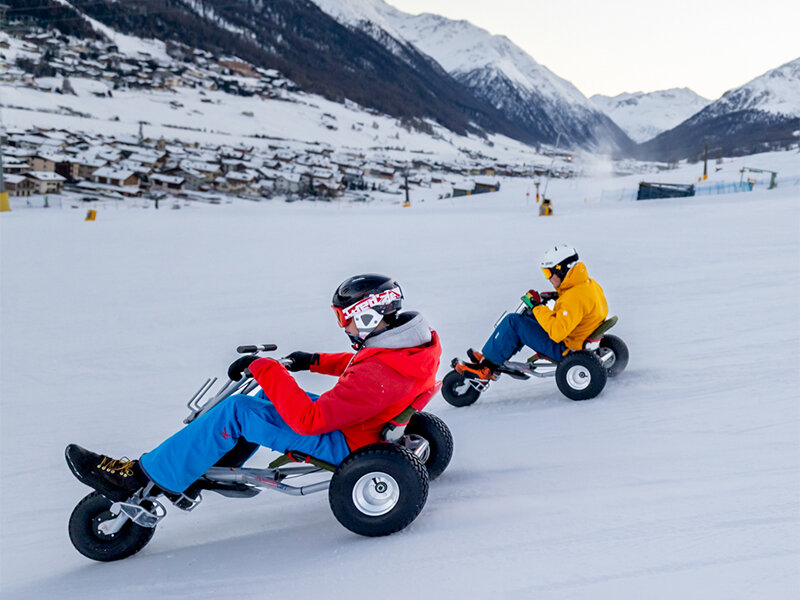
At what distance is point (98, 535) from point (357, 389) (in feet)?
4.70

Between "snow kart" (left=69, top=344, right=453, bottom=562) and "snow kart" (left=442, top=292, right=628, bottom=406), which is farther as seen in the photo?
"snow kart" (left=442, top=292, right=628, bottom=406)

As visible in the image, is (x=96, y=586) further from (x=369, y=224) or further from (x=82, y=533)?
(x=369, y=224)

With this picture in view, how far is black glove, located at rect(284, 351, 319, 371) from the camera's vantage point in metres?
3.18

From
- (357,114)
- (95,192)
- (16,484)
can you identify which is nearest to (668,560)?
(16,484)

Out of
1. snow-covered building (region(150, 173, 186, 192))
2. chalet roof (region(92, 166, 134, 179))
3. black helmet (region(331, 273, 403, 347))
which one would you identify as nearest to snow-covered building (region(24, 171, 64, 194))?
chalet roof (region(92, 166, 134, 179))

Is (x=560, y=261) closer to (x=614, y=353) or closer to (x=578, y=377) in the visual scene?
(x=578, y=377)


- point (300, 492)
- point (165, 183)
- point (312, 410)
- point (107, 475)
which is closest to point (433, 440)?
point (300, 492)

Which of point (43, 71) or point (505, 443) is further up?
point (43, 71)

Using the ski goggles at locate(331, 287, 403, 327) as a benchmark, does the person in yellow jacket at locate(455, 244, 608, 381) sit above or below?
below

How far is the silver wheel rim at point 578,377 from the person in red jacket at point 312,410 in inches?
90.9

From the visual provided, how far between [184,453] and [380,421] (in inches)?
35.2

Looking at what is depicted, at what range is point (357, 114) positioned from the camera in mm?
139500

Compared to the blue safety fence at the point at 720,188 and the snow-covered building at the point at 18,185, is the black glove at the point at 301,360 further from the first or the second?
the snow-covered building at the point at 18,185

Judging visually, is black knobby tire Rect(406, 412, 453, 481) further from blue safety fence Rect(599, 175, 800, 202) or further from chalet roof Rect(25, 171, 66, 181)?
chalet roof Rect(25, 171, 66, 181)
